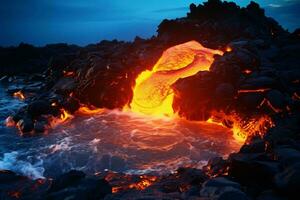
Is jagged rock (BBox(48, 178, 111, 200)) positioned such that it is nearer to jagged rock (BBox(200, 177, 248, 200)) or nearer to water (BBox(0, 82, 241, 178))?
jagged rock (BBox(200, 177, 248, 200))

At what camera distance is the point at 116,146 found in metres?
11.6

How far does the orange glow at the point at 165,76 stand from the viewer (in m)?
15.4

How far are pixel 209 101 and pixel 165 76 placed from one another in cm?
357

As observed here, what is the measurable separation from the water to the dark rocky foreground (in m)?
0.84

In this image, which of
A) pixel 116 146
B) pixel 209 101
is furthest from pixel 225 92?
A: pixel 116 146

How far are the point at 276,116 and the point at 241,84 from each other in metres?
2.43

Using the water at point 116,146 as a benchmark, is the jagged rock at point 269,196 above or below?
above

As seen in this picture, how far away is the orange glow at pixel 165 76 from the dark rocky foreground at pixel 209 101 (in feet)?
1.76

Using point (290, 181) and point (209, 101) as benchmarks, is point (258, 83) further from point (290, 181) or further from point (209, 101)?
point (290, 181)

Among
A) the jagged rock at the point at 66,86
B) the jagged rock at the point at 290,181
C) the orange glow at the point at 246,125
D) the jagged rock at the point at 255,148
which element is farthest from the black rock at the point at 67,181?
the jagged rock at the point at 66,86

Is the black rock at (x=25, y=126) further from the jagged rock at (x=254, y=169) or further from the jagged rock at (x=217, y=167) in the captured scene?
the jagged rock at (x=254, y=169)

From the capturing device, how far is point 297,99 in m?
12.7

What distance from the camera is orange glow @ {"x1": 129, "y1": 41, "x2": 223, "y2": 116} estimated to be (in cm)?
1538

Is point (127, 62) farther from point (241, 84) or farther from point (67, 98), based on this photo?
point (241, 84)
